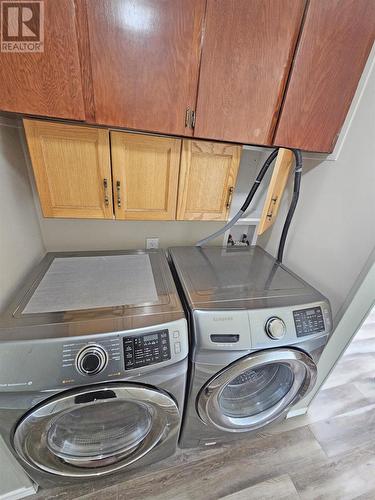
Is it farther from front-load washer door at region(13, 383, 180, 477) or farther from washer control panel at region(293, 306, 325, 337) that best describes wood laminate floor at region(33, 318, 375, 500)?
washer control panel at region(293, 306, 325, 337)

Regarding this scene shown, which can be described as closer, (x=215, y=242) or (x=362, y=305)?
(x=362, y=305)

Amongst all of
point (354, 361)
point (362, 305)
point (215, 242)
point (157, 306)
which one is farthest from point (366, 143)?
point (354, 361)

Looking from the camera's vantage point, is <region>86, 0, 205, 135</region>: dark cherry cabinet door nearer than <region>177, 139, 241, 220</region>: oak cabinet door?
Yes

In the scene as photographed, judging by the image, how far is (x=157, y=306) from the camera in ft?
2.92

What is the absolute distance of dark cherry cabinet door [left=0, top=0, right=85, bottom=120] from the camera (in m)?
0.63

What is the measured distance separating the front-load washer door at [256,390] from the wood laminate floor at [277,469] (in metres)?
0.27

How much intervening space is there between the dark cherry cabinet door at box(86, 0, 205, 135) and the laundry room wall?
0.81 meters

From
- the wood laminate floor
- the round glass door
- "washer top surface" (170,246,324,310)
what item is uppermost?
"washer top surface" (170,246,324,310)

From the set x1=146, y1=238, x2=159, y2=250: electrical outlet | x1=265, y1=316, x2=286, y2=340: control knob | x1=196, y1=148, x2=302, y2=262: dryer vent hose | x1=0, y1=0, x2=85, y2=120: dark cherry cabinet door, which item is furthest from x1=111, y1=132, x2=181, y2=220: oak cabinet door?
x1=265, y1=316, x2=286, y2=340: control knob

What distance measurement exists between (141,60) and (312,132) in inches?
32.8

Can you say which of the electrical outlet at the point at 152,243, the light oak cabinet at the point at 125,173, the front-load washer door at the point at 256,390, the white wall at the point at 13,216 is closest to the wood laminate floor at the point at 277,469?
the front-load washer door at the point at 256,390

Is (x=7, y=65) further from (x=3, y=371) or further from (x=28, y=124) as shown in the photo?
(x=3, y=371)

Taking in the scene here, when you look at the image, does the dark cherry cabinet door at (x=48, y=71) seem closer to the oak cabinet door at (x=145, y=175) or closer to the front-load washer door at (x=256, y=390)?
the oak cabinet door at (x=145, y=175)

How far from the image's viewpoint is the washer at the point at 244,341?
85 cm
